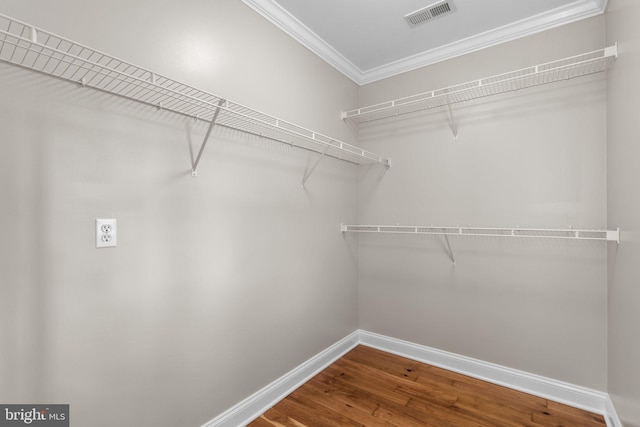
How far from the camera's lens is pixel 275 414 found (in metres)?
1.86

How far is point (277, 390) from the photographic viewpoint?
1.99m

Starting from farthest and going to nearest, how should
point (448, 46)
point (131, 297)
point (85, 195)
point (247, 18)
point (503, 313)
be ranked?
point (448, 46), point (503, 313), point (247, 18), point (131, 297), point (85, 195)

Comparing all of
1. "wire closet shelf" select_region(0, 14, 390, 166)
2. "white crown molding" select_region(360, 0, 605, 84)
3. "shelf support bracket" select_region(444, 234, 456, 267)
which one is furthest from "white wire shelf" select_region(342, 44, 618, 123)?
"wire closet shelf" select_region(0, 14, 390, 166)

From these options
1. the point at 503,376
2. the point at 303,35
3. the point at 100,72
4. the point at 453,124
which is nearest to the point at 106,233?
the point at 100,72

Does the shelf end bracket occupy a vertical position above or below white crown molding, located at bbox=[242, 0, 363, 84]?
below

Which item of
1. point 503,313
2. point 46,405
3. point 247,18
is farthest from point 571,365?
point 247,18

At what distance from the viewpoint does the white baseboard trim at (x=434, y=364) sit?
1775 millimetres

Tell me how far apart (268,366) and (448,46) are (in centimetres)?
270

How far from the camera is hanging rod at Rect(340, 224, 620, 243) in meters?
1.74

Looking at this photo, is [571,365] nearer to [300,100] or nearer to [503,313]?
[503,313]

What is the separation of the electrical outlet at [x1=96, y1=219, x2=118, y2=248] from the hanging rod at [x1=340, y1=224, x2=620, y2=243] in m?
1.74

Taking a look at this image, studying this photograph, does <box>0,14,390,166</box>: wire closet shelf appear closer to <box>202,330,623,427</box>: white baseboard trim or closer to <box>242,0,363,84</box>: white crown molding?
<box>242,0,363,84</box>: white crown molding

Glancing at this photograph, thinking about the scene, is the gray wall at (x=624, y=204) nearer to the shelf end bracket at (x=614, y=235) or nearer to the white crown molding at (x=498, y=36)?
the shelf end bracket at (x=614, y=235)

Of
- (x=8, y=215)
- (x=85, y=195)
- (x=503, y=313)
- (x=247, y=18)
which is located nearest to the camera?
(x=8, y=215)
